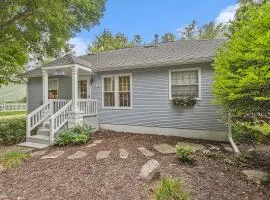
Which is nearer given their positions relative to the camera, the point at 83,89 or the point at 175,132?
the point at 175,132

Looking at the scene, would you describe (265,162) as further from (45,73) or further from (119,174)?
(45,73)

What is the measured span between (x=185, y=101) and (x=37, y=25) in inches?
331

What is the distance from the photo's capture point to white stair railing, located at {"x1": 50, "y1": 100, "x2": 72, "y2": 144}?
7984mm

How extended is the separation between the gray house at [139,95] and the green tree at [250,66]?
2950mm

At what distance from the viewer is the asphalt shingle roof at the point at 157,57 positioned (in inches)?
334

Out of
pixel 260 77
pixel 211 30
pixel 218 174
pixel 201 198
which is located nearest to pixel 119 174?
pixel 201 198

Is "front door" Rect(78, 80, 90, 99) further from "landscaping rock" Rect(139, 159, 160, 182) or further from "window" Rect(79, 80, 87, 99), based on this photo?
"landscaping rock" Rect(139, 159, 160, 182)

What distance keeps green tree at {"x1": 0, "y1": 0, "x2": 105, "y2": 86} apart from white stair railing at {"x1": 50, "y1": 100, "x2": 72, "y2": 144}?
13.1 feet

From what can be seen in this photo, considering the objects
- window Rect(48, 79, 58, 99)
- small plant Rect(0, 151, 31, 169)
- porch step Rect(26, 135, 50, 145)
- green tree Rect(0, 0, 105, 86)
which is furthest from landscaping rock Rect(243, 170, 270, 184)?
window Rect(48, 79, 58, 99)

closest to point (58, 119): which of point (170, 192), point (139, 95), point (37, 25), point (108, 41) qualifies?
point (139, 95)

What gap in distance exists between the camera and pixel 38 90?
12.3 meters

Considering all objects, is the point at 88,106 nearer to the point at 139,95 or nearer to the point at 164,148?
the point at 139,95

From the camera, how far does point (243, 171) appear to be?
505 centimetres

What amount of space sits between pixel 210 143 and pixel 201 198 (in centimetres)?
418
